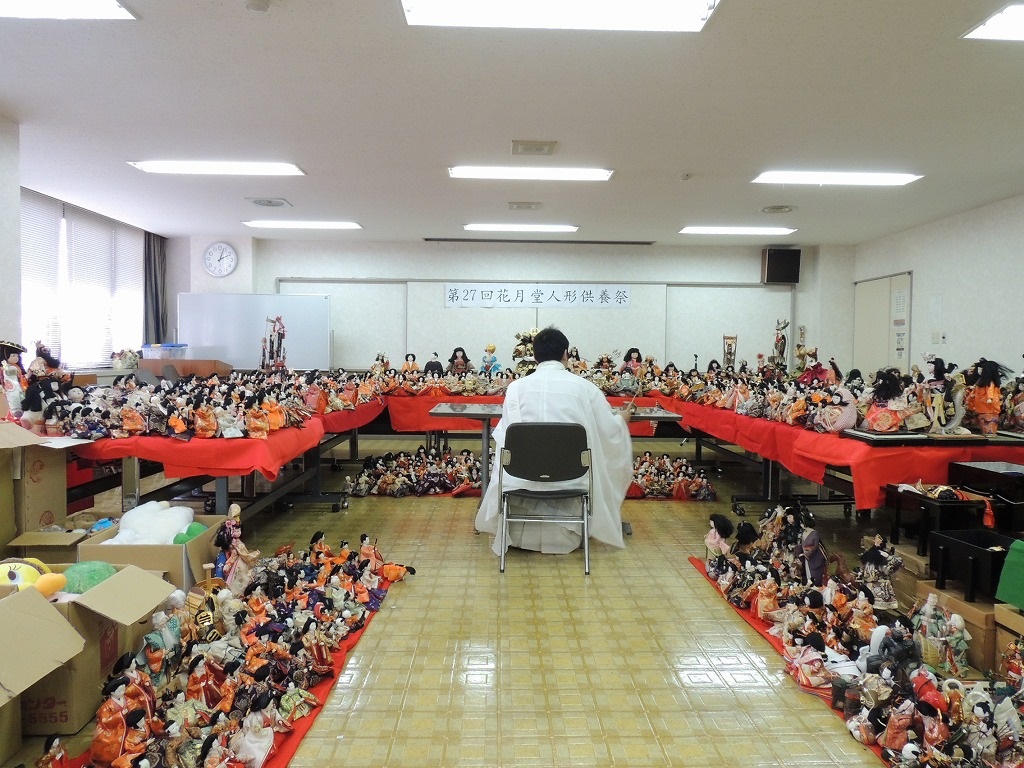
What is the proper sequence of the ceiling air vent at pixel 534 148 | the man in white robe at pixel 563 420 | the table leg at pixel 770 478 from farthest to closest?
the table leg at pixel 770 478
the ceiling air vent at pixel 534 148
the man in white robe at pixel 563 420

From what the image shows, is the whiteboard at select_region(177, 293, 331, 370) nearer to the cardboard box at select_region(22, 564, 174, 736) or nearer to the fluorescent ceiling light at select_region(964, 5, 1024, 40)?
the cardboard box at select_region(22, 564, 174, 736)

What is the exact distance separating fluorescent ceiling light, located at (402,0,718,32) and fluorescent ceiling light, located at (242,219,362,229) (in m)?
5.38

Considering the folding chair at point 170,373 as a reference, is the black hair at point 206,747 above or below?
below

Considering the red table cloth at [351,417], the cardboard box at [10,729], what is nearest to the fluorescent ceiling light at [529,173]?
the red table cloth at [351,417]

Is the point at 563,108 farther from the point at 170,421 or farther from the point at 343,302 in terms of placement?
the point at 343,302

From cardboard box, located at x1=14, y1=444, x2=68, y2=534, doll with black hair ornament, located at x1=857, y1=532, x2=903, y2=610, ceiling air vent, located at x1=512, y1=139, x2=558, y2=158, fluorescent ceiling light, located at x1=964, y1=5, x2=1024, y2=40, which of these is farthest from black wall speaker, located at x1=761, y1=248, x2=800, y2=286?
cardboard box, located at x1=14, y1=444, x2=68, y2=534

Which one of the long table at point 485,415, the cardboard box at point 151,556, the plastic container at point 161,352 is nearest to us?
the cardboard box at point 151,556

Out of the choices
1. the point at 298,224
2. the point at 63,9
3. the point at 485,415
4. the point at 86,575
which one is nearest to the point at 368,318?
the point at 298,224

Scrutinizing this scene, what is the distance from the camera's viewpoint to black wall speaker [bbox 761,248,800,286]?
9.54 metres

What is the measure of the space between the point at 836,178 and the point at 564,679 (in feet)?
17.2

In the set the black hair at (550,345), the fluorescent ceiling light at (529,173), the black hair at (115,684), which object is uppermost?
the fluorescent ceiling light at (529,173)

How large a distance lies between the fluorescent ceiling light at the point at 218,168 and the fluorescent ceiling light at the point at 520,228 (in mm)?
2972

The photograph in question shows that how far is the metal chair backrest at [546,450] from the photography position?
3.32 m

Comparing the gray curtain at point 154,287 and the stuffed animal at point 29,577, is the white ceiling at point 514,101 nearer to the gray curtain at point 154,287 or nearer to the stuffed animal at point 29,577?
the stuffed animal at point 29,577
